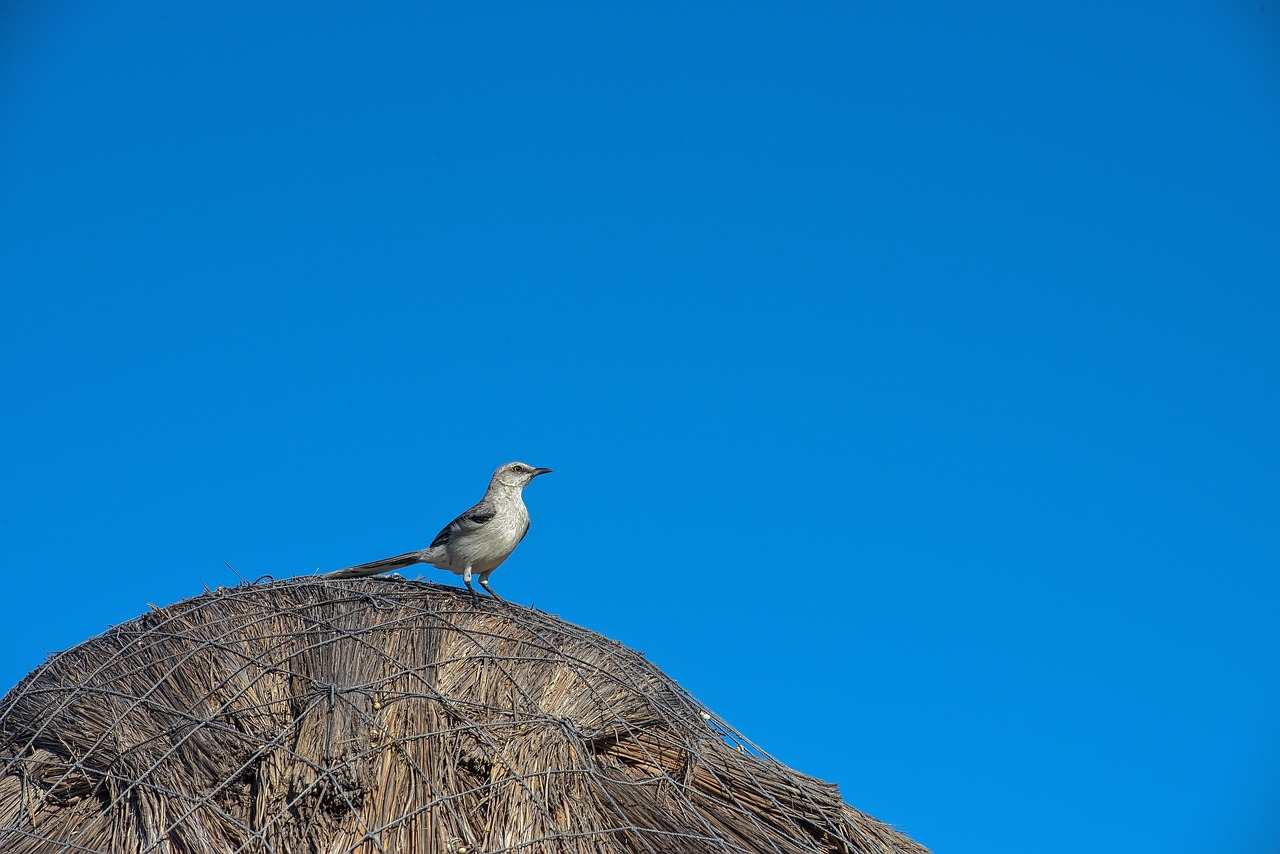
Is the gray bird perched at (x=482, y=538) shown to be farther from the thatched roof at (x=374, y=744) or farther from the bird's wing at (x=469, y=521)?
the thatched roof at (x=374, y=744)

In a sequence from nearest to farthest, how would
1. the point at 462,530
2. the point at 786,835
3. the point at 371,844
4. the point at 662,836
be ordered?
1. the point at 371,844
2. the point at 662,836
3. the point at 786,835
4. the point at 462,530

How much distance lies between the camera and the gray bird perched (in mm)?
10328

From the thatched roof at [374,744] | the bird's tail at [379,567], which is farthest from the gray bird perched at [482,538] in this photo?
the thatched roof at [374,744]

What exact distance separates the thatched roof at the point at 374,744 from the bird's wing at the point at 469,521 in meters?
1.69

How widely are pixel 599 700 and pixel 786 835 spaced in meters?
1.47

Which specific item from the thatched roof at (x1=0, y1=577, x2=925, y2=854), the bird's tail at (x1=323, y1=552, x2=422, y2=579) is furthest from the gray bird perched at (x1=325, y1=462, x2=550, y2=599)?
the thatched roof at (x1=0, y1=577, x2=925, y2=854)

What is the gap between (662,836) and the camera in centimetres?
747

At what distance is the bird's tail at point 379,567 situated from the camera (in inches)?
366

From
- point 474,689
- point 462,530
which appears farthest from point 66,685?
point 462,530

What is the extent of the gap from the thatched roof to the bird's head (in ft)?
7.16

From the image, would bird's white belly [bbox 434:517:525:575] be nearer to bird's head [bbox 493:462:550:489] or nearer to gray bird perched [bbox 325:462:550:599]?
gray bird perched [bbox 325:462:550:599]

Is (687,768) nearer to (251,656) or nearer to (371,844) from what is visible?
(371,844)

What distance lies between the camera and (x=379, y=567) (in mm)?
9969

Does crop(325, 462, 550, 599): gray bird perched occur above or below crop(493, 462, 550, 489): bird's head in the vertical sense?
below
